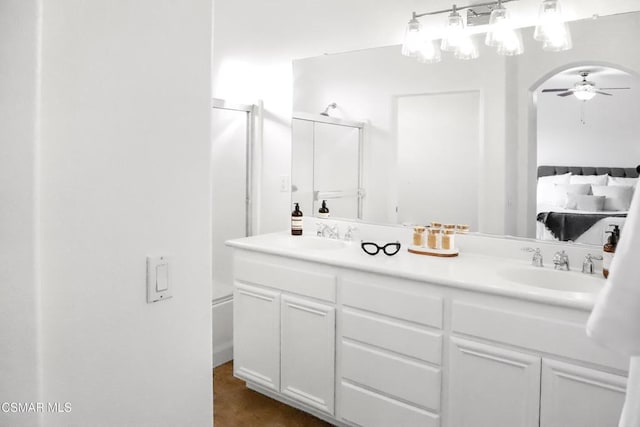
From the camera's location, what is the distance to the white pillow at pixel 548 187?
2.28 metres

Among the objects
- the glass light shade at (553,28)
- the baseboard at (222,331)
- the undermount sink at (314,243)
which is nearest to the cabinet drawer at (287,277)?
the undermount sink at (314,243)

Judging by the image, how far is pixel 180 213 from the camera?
3.93ft

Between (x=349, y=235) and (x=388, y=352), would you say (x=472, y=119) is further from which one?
(x=388, y=352)

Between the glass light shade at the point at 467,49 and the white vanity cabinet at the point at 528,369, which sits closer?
the white vanity cabinet at the point at 528,369

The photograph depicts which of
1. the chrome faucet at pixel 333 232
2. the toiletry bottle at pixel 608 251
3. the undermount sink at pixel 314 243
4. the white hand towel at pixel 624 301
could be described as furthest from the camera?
the chrome faucet at pixel 333 232

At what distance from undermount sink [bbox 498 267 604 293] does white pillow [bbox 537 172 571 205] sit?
1.13 feet

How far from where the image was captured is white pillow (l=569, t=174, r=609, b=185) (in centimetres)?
218

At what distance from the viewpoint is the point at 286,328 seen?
2.55 meters

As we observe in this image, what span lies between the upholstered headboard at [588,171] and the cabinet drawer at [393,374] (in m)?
1.07

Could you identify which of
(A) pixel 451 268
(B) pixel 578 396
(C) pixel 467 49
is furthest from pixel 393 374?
(C) pixel 467 49

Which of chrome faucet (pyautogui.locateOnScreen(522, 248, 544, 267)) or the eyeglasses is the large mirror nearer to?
chrome faucet (pyautogui.locateOnScreen(522, 248, 544, 267))

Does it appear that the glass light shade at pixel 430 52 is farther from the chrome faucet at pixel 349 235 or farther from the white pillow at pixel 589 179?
the chrome faucet at pixel 349 235

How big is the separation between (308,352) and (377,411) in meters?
0.45

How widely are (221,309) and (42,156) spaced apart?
247 centimetres
